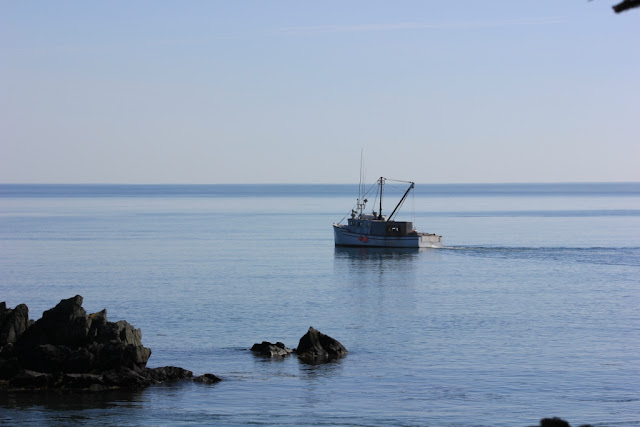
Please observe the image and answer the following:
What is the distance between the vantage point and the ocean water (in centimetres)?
3991

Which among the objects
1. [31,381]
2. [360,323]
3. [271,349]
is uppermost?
[360,323]

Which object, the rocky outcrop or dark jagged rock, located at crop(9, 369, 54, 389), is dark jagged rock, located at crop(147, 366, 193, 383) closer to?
the rocky outcrop

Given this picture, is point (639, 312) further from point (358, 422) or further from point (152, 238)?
point (152, 238)

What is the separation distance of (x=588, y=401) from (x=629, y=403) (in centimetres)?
174

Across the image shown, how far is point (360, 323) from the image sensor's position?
65.2 meters

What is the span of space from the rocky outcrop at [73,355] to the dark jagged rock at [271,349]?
270 inches

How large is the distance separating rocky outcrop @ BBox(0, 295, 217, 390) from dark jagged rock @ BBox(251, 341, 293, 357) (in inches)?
270

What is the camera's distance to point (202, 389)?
42500 millimetres

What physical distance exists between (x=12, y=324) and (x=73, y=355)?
4.25 meters

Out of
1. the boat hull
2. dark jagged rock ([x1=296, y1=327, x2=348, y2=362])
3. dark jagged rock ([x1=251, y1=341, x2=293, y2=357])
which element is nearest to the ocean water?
dark jagged rock ([x1=251, y1=341, x2=293, y2=357])

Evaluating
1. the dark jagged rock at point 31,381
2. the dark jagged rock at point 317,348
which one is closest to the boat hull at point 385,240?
the dark jagged rock at point 317,348

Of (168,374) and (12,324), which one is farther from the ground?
(12,324)

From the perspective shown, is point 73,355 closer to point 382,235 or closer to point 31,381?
point 31,381

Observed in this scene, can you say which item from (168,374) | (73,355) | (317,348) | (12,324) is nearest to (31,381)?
(73,355)
